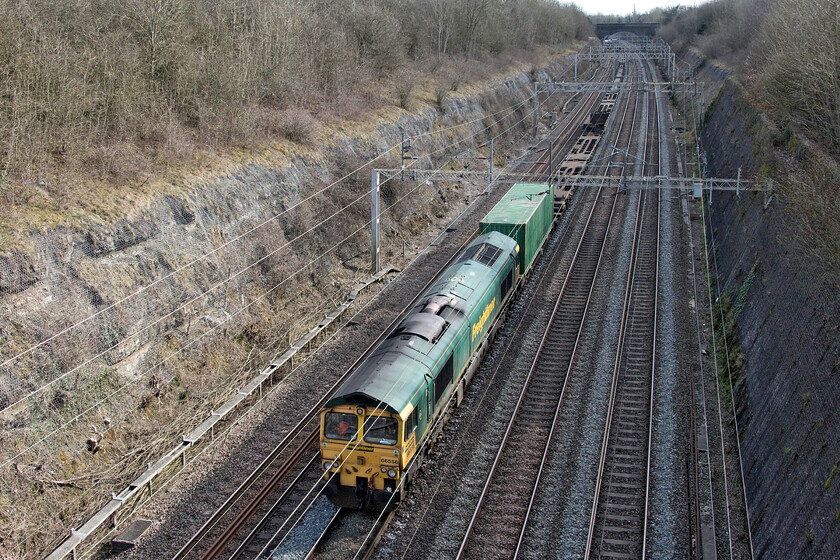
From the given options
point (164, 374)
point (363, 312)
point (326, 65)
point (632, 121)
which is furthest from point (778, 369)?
point (632, 121)

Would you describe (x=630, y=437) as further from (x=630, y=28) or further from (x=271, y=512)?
(x=630, y=28)

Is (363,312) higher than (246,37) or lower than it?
lower

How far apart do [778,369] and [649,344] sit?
547 cm

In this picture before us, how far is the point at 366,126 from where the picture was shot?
118 ft

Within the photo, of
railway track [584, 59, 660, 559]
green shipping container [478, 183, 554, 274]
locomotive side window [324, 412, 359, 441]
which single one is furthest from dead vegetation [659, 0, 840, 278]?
locomotive side window [324, 412, 359, 441]

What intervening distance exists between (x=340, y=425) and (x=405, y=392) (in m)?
1.53

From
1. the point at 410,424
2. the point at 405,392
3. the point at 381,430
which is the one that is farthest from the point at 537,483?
the point at 381,430

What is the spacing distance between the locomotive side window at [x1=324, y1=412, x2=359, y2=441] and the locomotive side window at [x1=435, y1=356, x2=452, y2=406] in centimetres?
263

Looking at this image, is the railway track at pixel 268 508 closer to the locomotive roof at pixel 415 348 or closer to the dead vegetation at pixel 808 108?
the locomotive roof at pixel 415 348

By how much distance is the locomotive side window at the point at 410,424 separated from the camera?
13977 mm

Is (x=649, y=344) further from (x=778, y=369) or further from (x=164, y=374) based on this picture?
(x=164, y=374)

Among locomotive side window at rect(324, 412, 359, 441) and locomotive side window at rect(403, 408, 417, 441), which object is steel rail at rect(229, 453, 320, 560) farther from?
locomotive side window at rect(403, 408, 417, 441)

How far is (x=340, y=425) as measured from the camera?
46.1ft

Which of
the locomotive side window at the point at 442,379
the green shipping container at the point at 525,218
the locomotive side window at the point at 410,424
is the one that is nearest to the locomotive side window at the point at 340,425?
the locomotive side window at the point at 410,424
